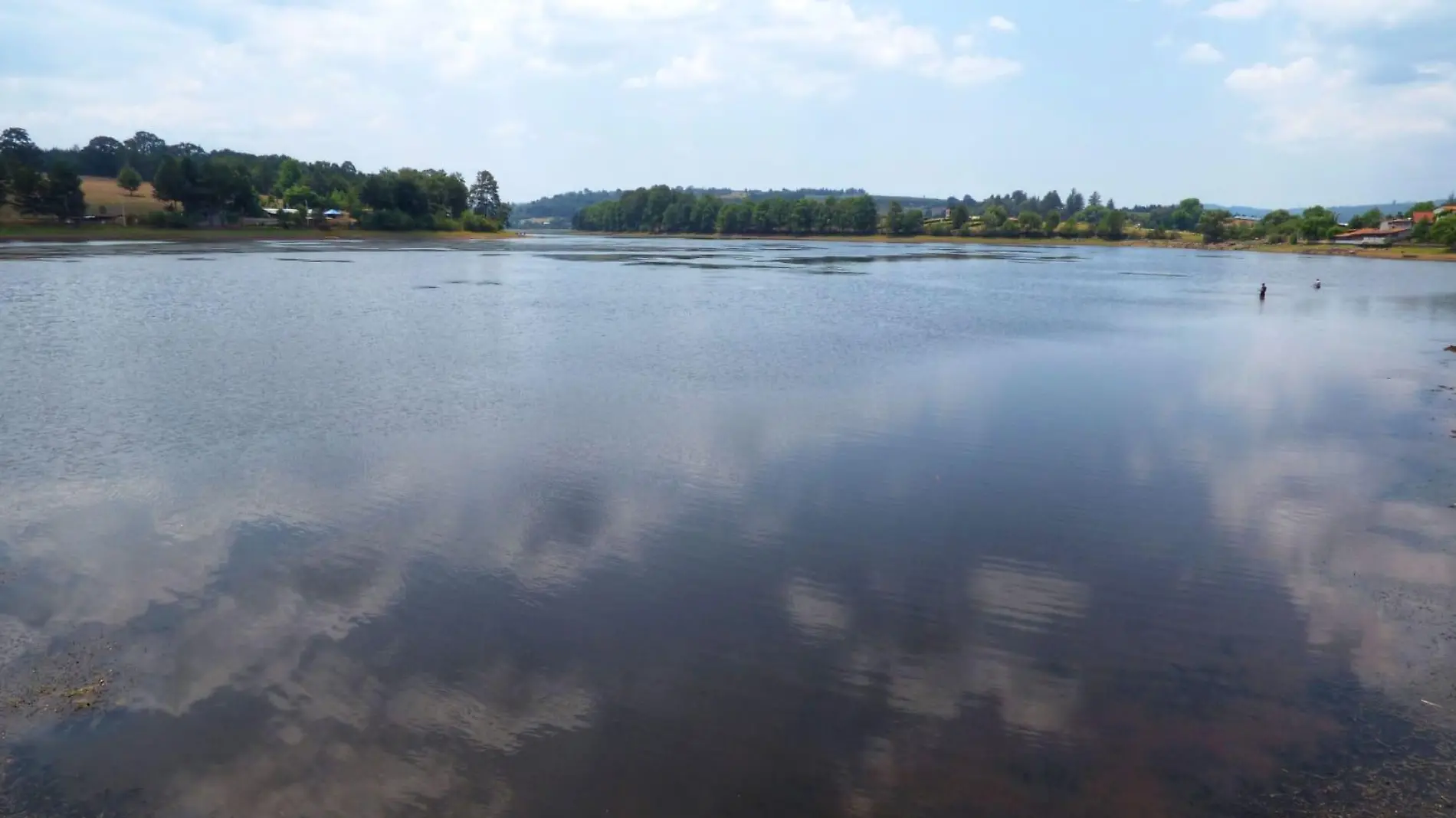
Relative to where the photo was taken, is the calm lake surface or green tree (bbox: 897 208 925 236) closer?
the calm lake surface

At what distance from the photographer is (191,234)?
10650cm

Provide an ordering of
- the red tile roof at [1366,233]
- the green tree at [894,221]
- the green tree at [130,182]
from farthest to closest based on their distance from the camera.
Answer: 1. the green tree at [894,221]
2. the red tile roof at [1366,233]
3. the green tree at [130,182]

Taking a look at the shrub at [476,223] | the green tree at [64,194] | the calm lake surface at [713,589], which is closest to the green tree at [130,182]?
the green tree at [64,194]

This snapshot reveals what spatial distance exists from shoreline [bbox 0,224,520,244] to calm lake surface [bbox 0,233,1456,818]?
81.6m

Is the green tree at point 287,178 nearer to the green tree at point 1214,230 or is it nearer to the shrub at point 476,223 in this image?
the shrub at point 476,223

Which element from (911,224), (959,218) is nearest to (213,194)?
(911,224)

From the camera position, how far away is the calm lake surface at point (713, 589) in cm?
768

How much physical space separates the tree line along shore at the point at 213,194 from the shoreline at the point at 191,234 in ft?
2.34

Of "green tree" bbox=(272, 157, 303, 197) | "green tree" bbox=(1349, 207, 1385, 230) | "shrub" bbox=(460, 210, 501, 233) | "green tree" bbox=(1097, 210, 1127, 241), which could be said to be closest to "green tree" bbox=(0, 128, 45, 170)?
"green tree" bbox=(272, 157, 303, 197)

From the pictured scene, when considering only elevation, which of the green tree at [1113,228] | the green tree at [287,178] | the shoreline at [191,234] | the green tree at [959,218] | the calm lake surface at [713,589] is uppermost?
the green tree at [287,178]

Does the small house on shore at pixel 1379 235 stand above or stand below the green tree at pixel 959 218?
below

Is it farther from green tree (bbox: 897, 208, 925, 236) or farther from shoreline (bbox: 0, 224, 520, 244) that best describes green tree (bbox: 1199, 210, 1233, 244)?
shoreline (bbox: 0, 224, 520, 244)

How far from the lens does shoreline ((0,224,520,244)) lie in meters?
90.2

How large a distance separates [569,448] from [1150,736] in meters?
12.0
